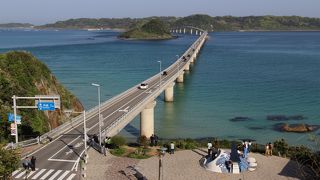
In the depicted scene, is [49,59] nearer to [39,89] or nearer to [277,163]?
[39,89]

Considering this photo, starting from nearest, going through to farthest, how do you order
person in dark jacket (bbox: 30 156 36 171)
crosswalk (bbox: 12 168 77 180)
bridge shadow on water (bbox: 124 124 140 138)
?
crosswalk (bbox: 12 168 77 180)
person in dark jacket (bbox: 30 156 36 171)
bridge shadow on water (bbox: 124 124 140 138)

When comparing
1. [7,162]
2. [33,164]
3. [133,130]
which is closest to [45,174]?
[33,164]

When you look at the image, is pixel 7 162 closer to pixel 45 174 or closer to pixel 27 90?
pixel 45 174

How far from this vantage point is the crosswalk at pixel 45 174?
34.3m

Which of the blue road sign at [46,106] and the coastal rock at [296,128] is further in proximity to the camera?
the coastal rock at [296,128]

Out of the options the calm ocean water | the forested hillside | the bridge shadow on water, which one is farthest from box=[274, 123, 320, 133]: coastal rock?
the forested hillside

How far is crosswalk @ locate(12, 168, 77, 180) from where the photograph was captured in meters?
34.3

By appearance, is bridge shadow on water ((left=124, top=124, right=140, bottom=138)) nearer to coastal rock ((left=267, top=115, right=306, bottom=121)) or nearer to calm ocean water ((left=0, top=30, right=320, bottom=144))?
calm ocean water ((left=0, top=30, right=320, bottom=144))

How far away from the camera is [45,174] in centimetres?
3519

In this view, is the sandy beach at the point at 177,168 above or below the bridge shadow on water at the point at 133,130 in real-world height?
above

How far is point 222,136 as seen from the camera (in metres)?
65.3

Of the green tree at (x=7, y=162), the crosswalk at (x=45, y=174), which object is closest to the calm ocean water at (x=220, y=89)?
the crosswalk at (x=45, y=174)

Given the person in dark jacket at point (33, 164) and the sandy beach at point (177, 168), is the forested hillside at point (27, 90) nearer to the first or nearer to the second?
the person in dark jacket at point (33, 164)

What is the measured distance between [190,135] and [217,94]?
3412 cm
